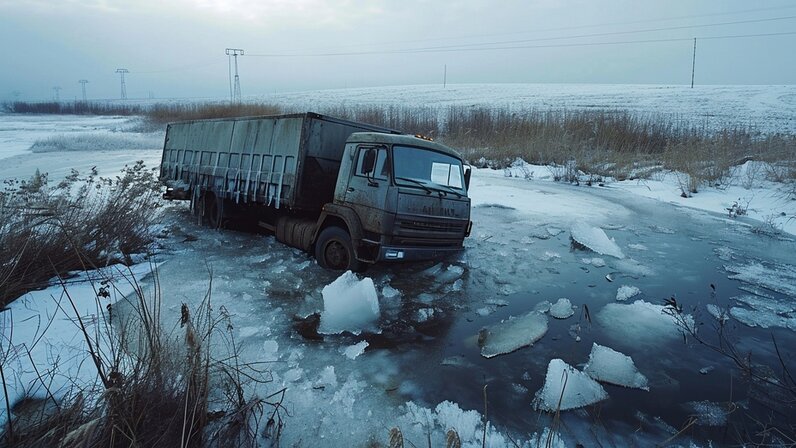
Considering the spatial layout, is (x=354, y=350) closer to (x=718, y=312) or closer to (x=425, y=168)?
(x=425, y=168)

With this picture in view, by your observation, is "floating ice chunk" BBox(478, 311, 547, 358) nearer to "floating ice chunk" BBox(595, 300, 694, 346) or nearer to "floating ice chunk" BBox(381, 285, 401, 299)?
"floating ice chunk" BBox(595, 300, 694, 346)

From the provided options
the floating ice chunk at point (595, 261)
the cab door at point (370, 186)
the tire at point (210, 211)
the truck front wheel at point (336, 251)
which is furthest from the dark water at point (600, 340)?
the tire at point (210, 211)

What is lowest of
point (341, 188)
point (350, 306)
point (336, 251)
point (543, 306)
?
point (543, 306)

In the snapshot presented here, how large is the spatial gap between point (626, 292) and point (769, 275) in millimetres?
2736

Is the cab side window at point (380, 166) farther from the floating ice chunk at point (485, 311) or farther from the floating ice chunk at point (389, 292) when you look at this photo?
the floating ice chunk at point (485, 311)

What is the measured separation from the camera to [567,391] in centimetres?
336

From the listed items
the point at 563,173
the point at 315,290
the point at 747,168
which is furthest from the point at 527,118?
the point at 315,290

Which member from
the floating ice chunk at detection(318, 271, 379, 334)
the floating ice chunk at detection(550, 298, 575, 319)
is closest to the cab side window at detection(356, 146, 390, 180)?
the floating ice chunk at detection(318, 271, 379, 334)

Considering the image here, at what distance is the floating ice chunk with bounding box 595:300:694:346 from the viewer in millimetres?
4426

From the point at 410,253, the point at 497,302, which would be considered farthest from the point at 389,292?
the point at 497,302

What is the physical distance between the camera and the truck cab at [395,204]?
5551mm

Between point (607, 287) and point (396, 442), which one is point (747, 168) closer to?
point (607, 287)

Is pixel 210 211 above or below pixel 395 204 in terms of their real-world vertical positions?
below

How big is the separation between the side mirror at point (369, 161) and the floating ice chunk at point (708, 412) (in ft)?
14.0
